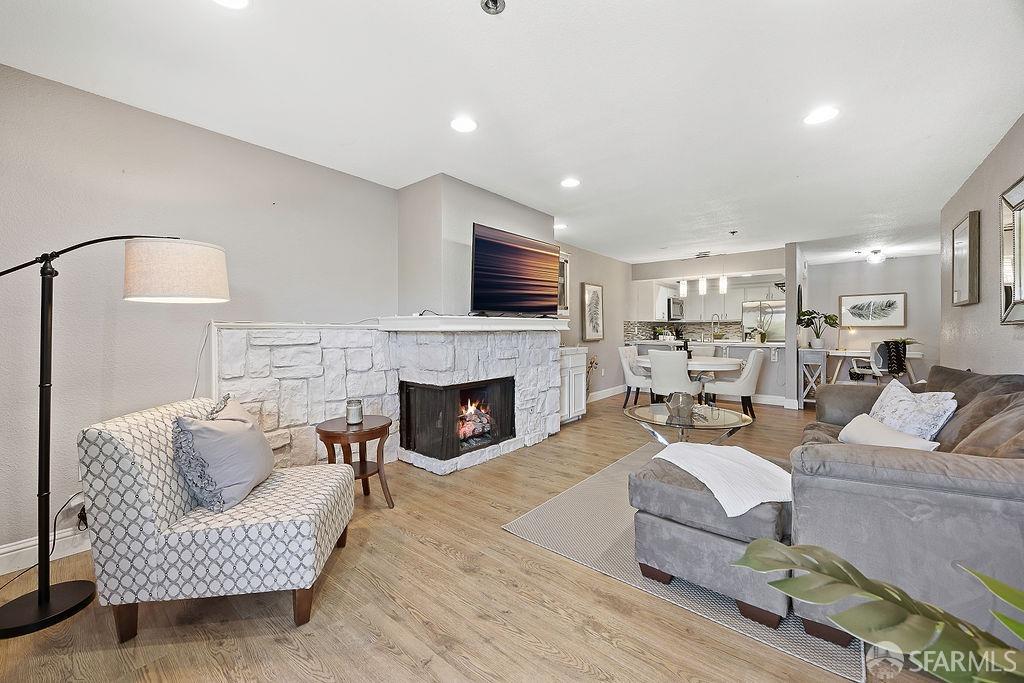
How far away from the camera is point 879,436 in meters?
2.23

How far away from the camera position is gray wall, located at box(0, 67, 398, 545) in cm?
210

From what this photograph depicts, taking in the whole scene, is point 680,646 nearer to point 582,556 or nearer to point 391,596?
point 582,556

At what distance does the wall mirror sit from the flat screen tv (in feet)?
9.99

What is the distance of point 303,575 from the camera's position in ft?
5.50

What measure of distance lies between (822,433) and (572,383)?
2.68m

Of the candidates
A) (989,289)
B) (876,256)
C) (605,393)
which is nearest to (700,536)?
(989,289)

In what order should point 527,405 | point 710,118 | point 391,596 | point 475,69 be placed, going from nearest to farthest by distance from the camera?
point 391,596, point 475,69, point 710,118, point 527,405

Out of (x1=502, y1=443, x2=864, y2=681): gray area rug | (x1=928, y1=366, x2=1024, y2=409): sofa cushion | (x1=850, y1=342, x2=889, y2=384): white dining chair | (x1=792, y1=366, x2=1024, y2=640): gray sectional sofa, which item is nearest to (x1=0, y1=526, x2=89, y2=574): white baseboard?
(x1=502, y1=443, x2=864, y2=681): gray area rug

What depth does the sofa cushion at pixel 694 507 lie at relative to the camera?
167 cm

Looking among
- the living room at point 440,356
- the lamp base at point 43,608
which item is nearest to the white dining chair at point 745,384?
the living room at point 440,356

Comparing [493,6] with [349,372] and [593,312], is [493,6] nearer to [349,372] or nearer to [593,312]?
[349,372]

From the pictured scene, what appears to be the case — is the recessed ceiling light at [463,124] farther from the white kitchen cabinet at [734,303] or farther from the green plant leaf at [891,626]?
the white kitchen cabinet at [734,303]

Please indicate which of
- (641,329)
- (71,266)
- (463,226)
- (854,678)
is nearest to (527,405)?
(463,226)

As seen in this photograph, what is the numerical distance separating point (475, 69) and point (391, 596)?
2.46m
